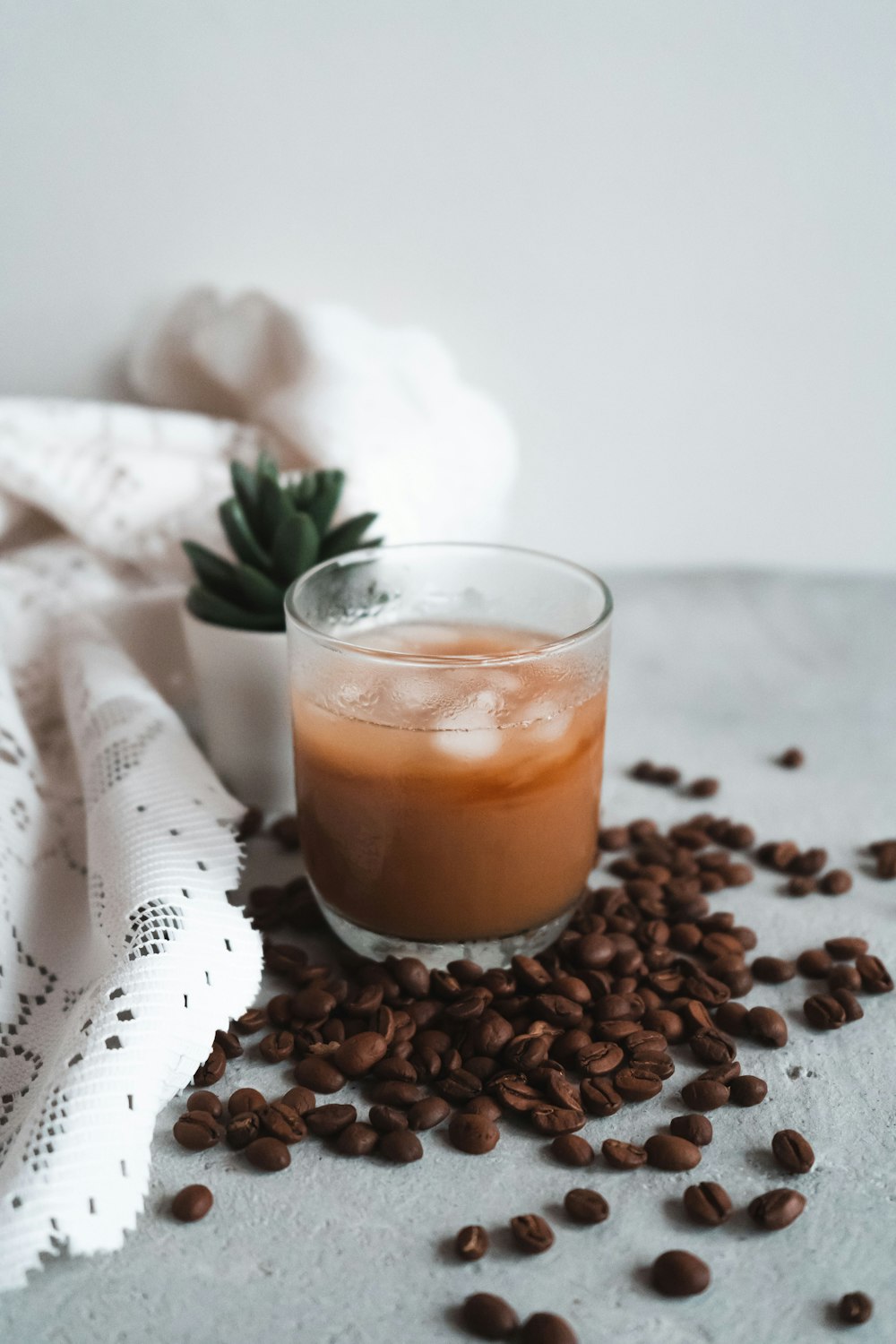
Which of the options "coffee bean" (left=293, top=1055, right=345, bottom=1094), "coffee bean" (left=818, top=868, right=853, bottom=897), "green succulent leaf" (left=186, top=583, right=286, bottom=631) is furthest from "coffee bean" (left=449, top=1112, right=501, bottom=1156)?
"green succulent leaf" (left=186, top=583, right=286, bottom=631)

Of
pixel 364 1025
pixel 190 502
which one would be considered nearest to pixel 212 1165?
pixel 364 1025

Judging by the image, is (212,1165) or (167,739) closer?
(212,1165)

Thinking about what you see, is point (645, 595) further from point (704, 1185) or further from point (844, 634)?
point (704, 1185)

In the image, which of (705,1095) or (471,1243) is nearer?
(471,1243)

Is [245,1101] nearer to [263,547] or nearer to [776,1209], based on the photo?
[776,1209]

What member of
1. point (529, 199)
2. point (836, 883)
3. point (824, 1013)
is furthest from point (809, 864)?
point (529, 199)
